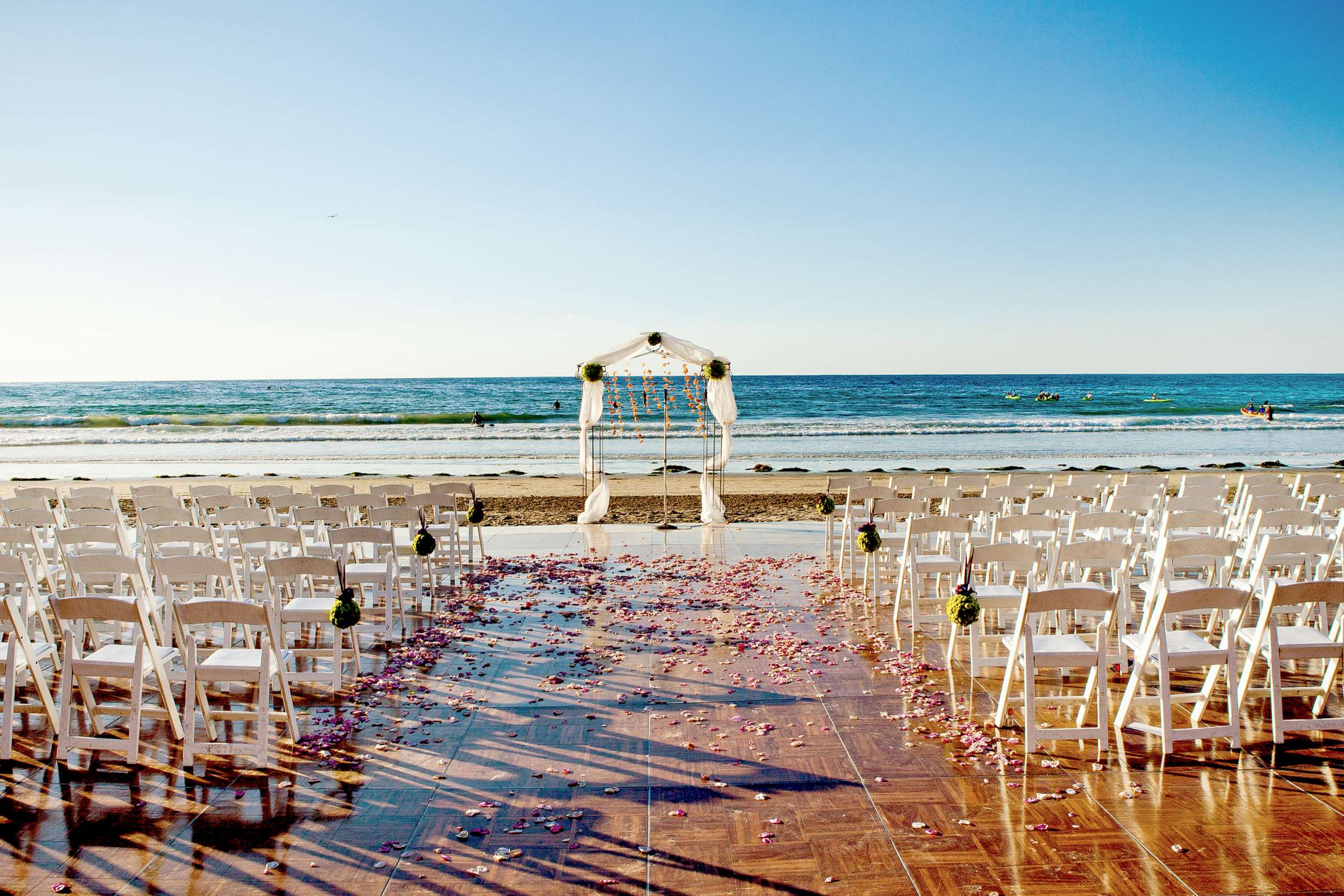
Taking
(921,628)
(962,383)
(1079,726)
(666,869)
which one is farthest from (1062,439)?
(962,383)

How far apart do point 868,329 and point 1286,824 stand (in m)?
33.5

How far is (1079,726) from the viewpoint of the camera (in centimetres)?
428

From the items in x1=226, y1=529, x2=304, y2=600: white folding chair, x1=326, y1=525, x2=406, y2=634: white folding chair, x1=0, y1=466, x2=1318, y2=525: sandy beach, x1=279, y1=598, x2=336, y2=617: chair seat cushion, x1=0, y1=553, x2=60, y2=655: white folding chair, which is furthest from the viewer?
x1=0, y1=466, x2=1318, y2=525: sandy beach

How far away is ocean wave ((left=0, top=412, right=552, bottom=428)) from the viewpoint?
1287 inches

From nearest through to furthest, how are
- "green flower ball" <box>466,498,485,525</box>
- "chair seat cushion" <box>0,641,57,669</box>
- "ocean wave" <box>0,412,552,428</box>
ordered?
Answer: "chair seat cushion" <box>0,641,57,669</box> → "green flower ball" <box>466,498,485,525</box> → "ocean wave" <box>0,412,552,428</box>

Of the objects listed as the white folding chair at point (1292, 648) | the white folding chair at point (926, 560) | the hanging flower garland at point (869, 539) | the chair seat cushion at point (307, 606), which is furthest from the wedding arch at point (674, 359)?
the white folding chair at point (1292, 648)

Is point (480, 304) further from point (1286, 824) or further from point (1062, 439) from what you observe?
point (1286, 824)

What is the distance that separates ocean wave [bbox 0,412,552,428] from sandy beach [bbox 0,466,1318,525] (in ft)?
52.7

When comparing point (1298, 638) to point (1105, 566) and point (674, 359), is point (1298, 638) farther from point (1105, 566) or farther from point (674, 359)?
point (674, 359)

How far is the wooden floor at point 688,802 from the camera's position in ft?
10.2

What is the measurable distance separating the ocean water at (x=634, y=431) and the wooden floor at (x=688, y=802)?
14.4 m

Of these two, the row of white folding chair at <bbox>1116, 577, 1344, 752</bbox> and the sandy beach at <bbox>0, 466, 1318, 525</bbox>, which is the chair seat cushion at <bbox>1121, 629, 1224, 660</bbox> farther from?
the sandy beach at <bbox>0, 466, 1318, 525</bbox>

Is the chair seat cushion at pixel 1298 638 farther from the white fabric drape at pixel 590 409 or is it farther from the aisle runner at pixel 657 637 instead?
the white fabric drape at pixel 590 409

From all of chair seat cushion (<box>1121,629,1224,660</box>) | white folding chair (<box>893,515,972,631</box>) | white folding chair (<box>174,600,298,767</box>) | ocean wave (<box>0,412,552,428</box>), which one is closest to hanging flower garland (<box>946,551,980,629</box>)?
chair seat cushion (<box>1121,629,1224,660</box>)
